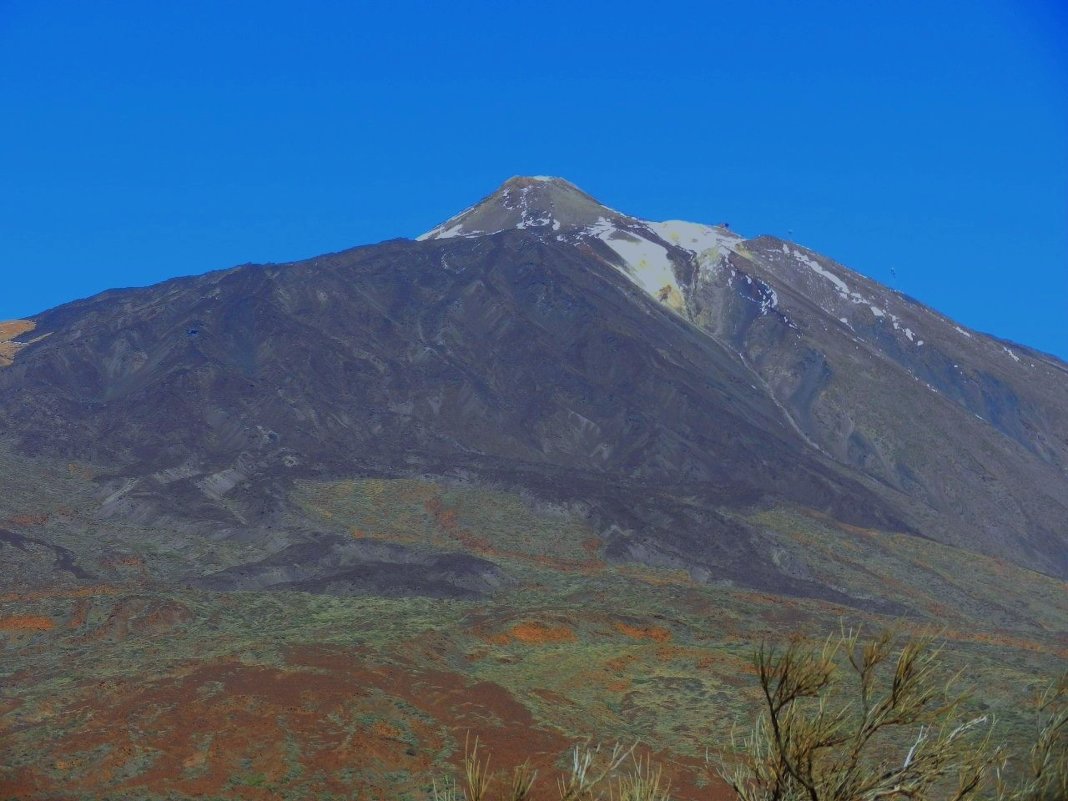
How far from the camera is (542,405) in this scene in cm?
10356

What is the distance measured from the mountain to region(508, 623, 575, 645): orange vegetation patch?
260mm

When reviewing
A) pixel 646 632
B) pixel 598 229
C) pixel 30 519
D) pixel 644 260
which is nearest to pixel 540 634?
pixel 646 632

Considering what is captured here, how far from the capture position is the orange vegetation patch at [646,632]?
51.2 meters

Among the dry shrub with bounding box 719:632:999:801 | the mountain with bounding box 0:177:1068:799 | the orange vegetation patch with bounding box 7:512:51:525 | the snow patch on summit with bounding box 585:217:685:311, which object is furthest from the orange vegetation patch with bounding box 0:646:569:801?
the snow patch on summit with bounding box 585:217:685:311

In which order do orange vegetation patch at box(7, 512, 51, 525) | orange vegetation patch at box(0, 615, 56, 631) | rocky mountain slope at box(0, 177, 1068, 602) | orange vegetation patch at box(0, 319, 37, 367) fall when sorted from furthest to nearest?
orange vegetation patch at box(0, 319, 37, 367), rocky mountain slope at box(0, 177, 1068, 602), orange vegetation patch at box(7, 512, 51, 525), orange vegetation patch at box(0, 615, 56, 631)

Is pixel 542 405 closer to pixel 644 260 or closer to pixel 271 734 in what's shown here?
pixel 644 260

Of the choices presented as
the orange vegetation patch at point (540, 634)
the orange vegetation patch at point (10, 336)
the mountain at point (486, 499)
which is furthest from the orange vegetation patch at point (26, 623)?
the orange vegetation patch at point (10, 336)

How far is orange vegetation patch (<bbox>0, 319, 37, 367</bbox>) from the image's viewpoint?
358ft

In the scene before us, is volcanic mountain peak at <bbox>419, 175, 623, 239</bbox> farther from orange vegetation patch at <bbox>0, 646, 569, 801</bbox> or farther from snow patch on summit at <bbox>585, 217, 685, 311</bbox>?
orange vegetation patch at <bbox>0, 646, 569, 801</bbox>

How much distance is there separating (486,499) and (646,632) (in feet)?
98.4

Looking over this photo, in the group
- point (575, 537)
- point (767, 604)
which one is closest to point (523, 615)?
point (767, 604)

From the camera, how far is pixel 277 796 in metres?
31.5

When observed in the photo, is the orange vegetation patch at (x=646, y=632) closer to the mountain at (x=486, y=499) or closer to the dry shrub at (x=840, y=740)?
the mountain at (x=486, y=499)

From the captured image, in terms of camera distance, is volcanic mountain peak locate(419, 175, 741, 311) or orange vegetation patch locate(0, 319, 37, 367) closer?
orange vegetation patch locate(0, 319, 37, 367)
